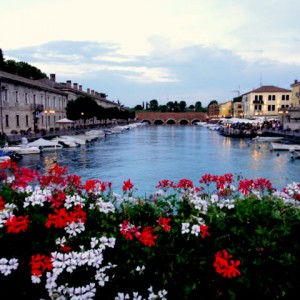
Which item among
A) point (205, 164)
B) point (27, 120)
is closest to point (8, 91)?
point (27, 120)

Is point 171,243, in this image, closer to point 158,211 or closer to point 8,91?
point 158,211

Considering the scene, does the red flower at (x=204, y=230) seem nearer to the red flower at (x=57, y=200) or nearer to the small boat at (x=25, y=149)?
the red flower at (x=57, y=200)

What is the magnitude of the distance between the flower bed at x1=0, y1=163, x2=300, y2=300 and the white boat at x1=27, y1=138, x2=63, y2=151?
32966 mm

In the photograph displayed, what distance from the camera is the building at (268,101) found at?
91.8 metres

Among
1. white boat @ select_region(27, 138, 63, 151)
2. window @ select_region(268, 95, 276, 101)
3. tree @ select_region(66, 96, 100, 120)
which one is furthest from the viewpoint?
window @ select_region(268, 95, 276, 101)

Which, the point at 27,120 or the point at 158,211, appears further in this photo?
the point at 27,120

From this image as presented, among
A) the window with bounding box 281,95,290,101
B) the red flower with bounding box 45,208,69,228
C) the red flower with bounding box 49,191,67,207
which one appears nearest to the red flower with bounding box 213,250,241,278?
the red flower with bounding box 45,208,69,228

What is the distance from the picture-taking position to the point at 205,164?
28.8 m

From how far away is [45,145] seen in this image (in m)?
36.0

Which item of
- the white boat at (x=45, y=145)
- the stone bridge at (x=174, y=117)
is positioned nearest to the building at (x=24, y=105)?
the white boat at (x=45, y=145)

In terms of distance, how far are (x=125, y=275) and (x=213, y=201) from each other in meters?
1.60

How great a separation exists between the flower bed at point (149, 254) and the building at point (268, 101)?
3661 inches

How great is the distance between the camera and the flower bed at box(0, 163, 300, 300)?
3236 mm

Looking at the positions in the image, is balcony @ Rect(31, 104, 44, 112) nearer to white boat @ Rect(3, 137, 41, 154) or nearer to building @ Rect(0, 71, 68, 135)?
building @ Rect(0, 71, 68, 135)
